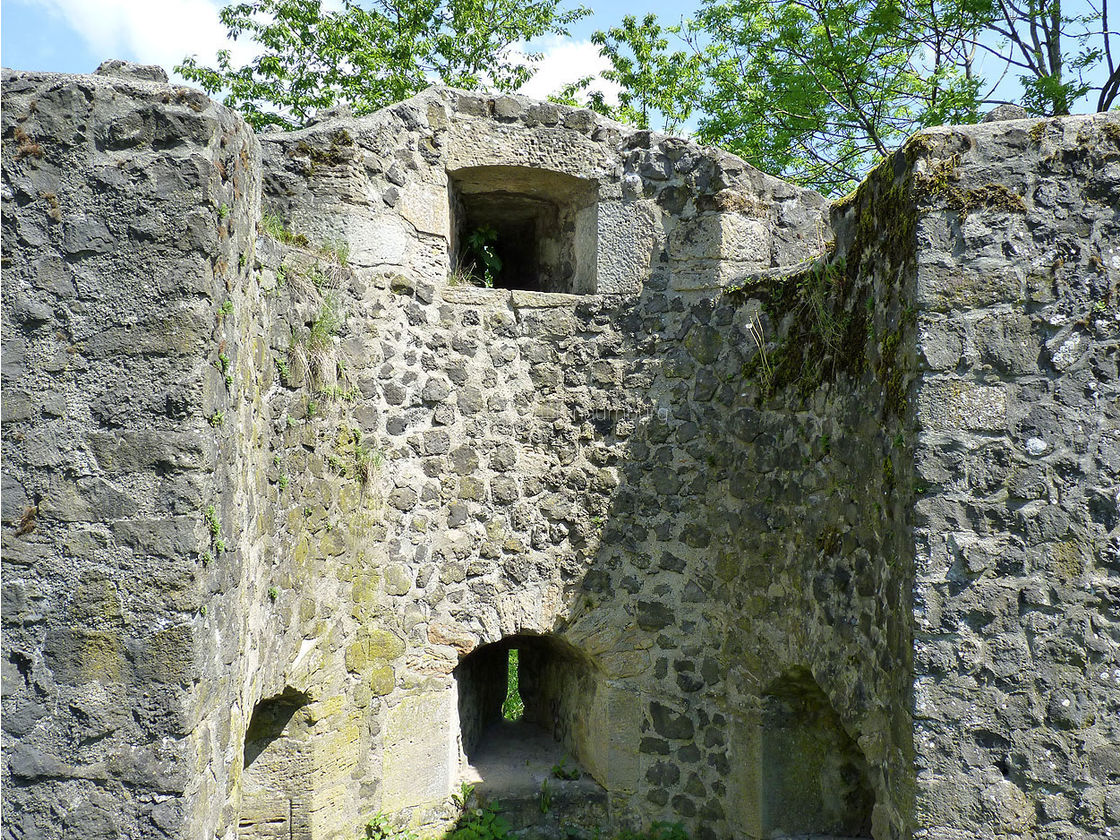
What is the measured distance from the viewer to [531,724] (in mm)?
6750

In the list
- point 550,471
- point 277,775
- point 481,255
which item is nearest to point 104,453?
point 277,775

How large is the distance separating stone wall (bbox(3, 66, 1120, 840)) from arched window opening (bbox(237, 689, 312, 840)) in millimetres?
21

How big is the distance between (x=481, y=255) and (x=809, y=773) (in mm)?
3826

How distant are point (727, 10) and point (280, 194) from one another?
8.53 metres

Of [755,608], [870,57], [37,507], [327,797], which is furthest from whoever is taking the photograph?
[870,57]

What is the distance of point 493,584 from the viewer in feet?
17.8

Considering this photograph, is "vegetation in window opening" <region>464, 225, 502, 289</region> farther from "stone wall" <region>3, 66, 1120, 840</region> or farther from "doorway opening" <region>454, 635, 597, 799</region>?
"doorway opening" <region>454, 635, 597, 799</region>

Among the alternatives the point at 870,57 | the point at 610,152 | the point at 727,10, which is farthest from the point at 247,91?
the point at 610,152

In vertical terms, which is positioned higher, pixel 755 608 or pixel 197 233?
pixel 197 233

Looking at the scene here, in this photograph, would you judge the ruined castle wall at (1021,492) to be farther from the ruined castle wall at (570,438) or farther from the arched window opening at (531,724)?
the arched window opening at (531,724)

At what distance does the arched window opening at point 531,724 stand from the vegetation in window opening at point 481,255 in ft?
8.11

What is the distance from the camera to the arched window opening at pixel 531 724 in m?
5.70

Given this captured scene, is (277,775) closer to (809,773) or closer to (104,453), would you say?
(104,453)

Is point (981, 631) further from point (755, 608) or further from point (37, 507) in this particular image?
point (37, 507)
